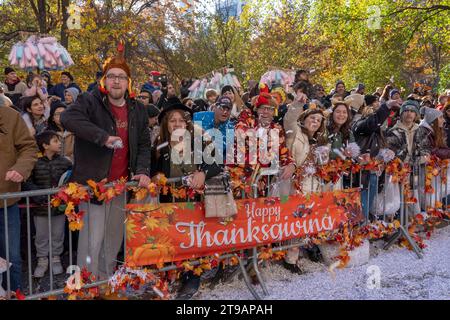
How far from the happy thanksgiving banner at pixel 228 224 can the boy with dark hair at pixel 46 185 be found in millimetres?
1217

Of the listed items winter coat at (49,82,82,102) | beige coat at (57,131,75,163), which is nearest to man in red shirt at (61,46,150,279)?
beige coat at (57,131,75,163)

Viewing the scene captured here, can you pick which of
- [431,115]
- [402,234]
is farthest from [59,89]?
[402,234]

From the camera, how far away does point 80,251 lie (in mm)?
4105

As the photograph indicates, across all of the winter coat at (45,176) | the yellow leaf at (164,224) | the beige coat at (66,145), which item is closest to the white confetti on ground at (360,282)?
the yellow leaf at (164,224)

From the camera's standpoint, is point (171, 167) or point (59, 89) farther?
point (59, 89)

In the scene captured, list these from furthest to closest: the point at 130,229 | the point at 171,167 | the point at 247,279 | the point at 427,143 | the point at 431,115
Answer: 1. the point at 431,115
2. the point at 427,143
3. the point at 247,279
4. the point at 171,167
5. the point at 130,229

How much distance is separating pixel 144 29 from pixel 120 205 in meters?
17.2

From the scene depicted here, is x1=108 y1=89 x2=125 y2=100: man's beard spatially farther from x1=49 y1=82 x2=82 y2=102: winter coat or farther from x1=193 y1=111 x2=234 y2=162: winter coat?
x1=49 y1=82 x2=82 y2=102: winter coat

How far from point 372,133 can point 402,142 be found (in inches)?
26.0

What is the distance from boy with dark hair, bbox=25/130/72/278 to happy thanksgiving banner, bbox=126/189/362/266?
3.99ft

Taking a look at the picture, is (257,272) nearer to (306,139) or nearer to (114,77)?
(306,139)

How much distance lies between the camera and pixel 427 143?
6.71m

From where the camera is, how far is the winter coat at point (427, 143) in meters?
6.59
